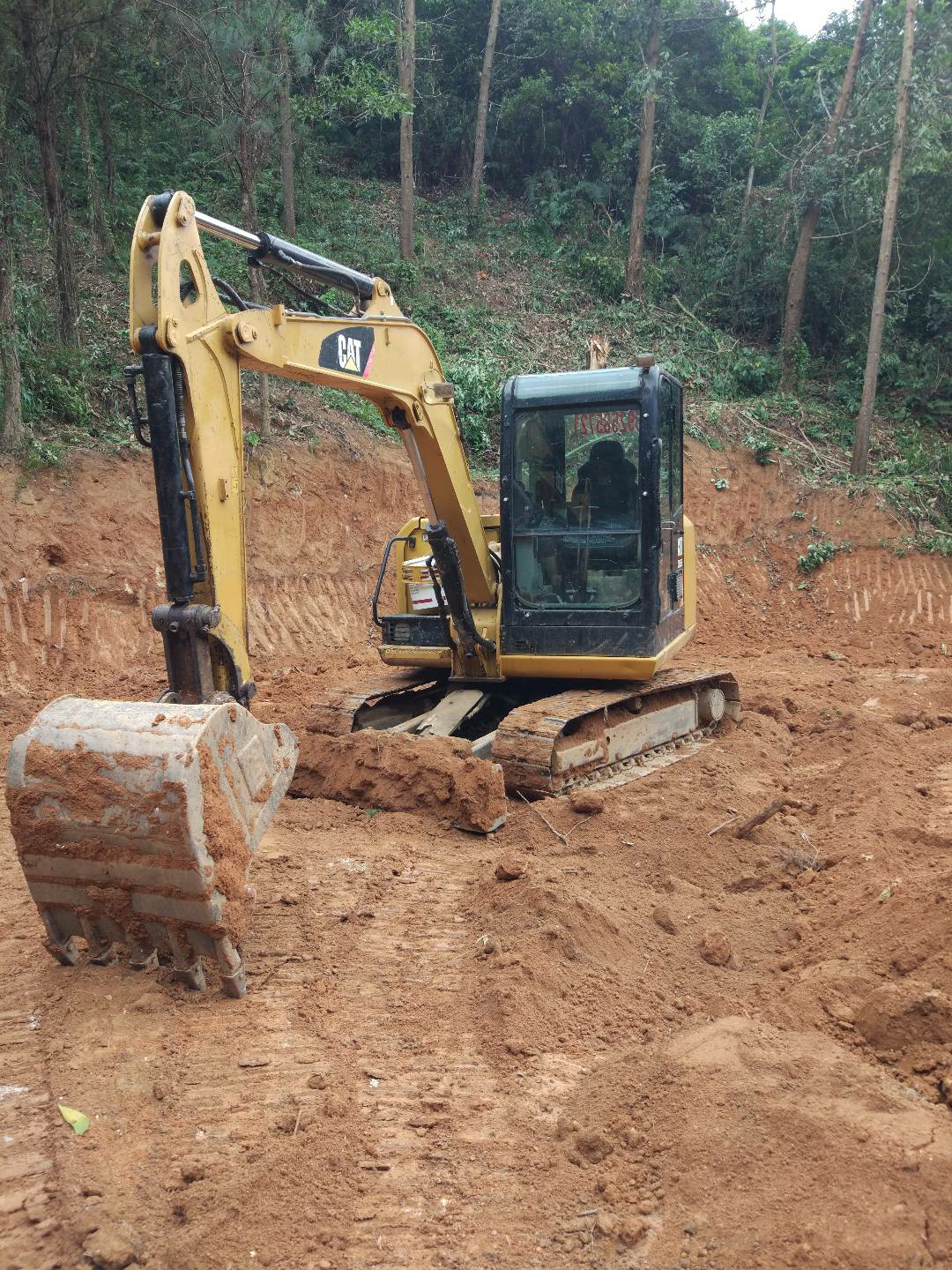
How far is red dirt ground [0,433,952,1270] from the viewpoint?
2795mm

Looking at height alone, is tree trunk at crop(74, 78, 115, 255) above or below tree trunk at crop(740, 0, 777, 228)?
below

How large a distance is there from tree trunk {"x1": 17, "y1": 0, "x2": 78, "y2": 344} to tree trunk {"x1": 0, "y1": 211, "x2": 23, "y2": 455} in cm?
136

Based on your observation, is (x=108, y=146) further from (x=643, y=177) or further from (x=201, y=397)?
(x=201, y=397)

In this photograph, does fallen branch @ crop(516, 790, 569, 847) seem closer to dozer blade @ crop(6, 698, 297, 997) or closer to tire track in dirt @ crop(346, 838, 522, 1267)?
tire track in dirt @ crop(346, 838, 522, 1267)

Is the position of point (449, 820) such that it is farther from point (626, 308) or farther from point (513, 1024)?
point (626, 308)

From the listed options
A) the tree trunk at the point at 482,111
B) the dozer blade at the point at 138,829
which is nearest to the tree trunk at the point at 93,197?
the tree trunk at the point at 482,111

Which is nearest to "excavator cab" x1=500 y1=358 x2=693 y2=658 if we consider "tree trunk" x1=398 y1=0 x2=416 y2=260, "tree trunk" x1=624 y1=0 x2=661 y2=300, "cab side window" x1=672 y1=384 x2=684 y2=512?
"cab side window" x1=672 y1=384 x2=684 y2=512

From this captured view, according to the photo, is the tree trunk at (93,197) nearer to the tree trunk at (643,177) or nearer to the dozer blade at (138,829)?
the tree trunk at (643,177)

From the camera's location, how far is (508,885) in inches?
197

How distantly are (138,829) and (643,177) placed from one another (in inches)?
859

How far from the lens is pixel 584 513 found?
701 cm

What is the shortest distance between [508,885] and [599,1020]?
45.1 inches

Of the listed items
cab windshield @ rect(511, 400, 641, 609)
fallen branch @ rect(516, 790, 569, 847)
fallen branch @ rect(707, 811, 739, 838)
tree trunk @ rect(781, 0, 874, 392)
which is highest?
tree trunk @ rect(781, 0, 874, 392)

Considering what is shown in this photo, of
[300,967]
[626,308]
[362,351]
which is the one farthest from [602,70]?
[300,967]
